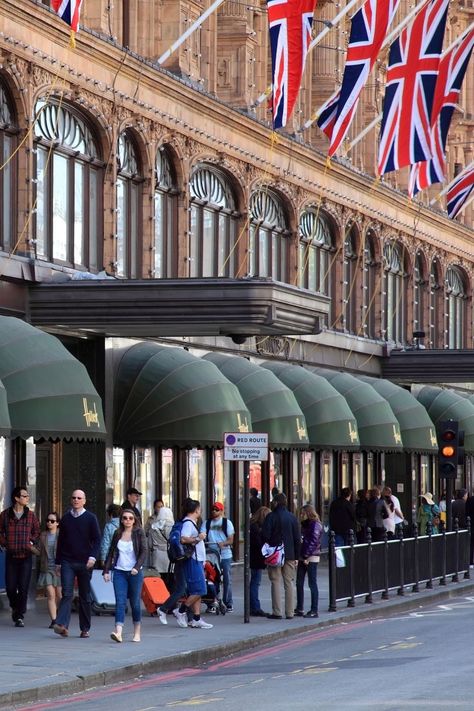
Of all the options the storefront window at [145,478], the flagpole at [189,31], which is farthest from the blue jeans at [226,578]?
the flagpole at [189,31]

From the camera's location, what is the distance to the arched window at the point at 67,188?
3002 centimetres

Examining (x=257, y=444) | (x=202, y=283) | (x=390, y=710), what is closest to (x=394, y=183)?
(x=202, y=283)

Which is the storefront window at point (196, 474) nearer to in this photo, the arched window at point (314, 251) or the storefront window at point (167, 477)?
the storefront window at point (167, 477)

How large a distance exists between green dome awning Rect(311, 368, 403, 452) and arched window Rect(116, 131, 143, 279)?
Result: 1071 cm

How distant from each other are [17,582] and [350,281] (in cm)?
2420

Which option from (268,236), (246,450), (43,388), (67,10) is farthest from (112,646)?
(268,236)

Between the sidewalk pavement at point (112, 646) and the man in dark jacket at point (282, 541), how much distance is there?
13.2 inches

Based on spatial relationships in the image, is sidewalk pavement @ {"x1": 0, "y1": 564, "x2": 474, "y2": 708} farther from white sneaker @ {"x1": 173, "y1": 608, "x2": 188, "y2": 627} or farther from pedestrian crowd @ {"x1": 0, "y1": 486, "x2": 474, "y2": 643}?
pedestrian crowd @ {"x1": 0, "y1": 486, "x2": 474, "y2": 643}

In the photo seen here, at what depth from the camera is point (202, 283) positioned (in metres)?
28.5

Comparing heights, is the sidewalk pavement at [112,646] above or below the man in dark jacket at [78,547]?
below

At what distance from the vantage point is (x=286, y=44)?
99.5 ft

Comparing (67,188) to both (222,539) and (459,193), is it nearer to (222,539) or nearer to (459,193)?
(222,539)

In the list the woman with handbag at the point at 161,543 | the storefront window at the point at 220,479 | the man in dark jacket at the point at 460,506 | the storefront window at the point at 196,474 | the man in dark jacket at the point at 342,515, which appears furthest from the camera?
the man in dark jacket at the point at 460,506

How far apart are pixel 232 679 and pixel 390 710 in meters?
4.03
